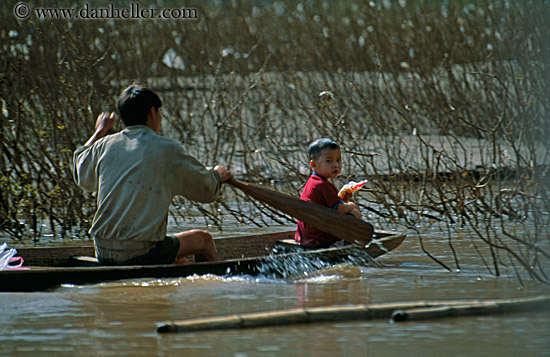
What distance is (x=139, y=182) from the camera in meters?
5.30

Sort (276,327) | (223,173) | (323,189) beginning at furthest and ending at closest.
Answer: (323,189)
(223,173)
(276,327)

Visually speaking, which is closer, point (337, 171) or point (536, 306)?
point (536, 306)

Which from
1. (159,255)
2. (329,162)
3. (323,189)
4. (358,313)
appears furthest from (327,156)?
(358,313)

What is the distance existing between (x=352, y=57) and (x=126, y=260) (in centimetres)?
1045

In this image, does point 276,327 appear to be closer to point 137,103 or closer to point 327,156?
point 137,103

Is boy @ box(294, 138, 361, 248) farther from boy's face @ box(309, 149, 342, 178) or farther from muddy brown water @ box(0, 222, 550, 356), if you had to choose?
muddy brown water @ box(0, 222, 550, 356)

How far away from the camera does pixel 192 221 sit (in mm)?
9781

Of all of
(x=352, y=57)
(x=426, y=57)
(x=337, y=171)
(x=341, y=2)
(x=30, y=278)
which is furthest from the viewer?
(x=341, y=2)

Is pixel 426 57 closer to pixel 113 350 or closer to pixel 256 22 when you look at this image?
pixel 256 22

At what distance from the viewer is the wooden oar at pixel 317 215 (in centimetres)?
585

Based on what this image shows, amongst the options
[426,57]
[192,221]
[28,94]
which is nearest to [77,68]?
[28,94]

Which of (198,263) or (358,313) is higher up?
(198,263)

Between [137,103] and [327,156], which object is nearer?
[137,103]

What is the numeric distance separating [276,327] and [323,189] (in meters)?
2.42
